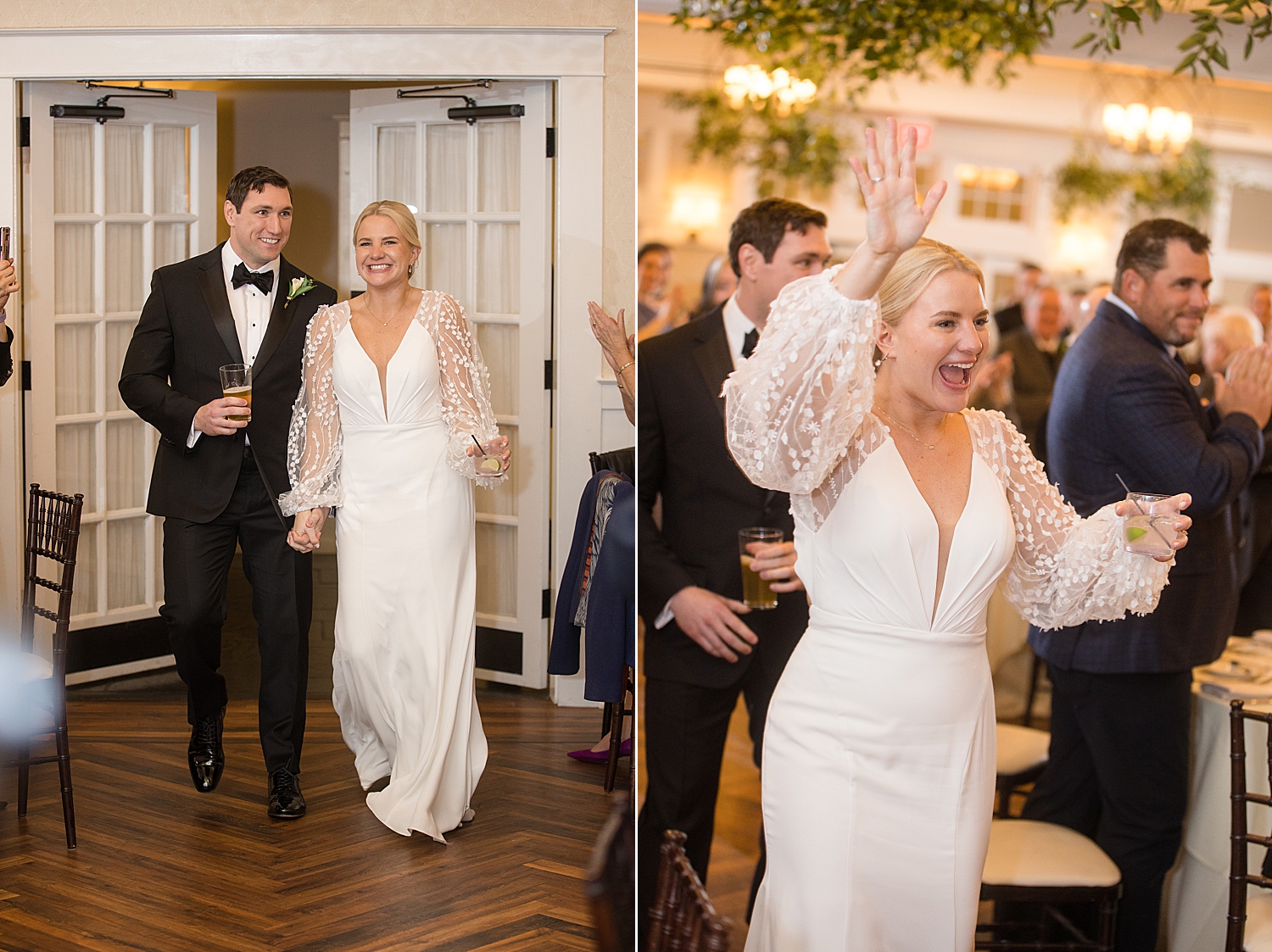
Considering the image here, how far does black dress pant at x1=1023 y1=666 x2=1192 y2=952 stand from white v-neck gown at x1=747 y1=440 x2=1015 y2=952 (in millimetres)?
Result: 733

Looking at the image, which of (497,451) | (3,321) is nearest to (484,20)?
(497,451)

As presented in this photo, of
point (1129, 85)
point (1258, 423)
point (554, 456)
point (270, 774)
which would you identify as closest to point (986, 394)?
point (1129, 85)

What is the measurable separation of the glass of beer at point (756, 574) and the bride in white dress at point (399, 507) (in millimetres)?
408

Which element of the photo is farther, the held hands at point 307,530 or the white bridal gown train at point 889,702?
the held hands at point 307,530

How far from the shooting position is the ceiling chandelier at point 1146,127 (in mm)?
3492

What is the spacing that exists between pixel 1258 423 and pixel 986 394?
2415 mm

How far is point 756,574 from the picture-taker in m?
1.61

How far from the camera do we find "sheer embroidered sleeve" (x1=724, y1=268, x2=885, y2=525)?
1.25 m

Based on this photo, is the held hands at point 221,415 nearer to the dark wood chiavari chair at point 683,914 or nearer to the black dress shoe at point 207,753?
the black dress shoe at point 207,753

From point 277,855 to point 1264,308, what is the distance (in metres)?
4.72

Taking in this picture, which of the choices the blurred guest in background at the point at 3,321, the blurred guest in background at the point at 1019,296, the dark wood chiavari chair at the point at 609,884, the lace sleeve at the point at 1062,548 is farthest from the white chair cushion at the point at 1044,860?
the blurred guest in background at the point at 1019,296

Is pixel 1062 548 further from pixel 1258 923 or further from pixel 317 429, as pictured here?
pixel 317 429

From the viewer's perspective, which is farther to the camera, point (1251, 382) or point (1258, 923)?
point (1251, 382)

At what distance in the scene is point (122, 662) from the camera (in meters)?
1.66
